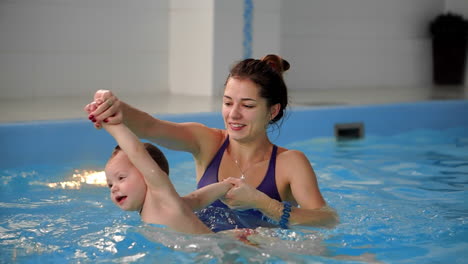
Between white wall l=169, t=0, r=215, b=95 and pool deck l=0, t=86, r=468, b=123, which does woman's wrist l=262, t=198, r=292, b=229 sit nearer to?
pool deck l=0, t=86, r=468, b=123

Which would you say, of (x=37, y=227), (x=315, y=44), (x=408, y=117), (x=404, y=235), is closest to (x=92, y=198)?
(x=37, y=227)

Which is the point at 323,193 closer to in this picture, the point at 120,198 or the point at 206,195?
the point at 206,195

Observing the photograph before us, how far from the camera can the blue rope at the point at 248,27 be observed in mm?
8219

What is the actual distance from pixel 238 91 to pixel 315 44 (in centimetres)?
693

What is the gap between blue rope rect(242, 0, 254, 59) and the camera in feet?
27.0

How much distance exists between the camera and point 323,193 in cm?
465

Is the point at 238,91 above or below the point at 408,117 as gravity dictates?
above

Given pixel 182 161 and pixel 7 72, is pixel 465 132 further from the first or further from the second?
pixel 7 72

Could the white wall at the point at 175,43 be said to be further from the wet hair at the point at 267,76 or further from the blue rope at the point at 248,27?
the wet hair at the point at 267,76

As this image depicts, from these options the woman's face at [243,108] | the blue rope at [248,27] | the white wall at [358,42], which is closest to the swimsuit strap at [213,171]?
the woman's face at [243,108]

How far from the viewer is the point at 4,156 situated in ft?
16.5

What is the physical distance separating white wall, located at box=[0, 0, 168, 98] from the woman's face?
4.64 m

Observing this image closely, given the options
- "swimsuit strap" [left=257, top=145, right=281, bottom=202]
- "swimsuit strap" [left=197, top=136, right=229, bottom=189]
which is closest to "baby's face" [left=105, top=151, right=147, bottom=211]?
"swimsuit strap" [left=197, top=136, right=229, bottom=189]

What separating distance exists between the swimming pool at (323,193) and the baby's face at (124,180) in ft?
0.67
